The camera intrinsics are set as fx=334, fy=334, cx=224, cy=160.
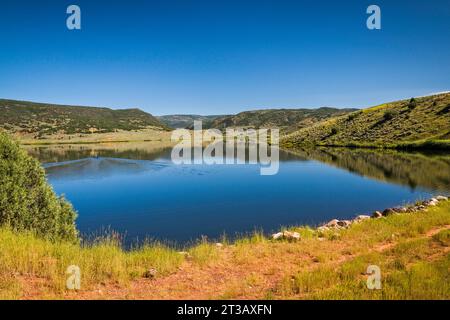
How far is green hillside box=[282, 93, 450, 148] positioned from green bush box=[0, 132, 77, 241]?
6464 centimetres

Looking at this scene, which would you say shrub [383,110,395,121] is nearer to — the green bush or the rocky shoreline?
the rocky shoreline

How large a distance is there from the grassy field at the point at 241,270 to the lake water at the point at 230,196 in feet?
19.6

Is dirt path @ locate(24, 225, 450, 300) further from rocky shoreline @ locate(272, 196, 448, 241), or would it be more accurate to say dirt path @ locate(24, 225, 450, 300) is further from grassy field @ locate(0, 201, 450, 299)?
rocky shoreline @ locate(272, 196, 448, 241)

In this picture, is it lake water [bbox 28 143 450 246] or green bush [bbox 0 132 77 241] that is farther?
lake water [bbox 28 143 450 246]

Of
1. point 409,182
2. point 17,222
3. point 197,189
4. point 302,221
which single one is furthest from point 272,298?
point 409,182

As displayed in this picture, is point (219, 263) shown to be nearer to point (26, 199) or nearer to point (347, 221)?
point (26, 199)

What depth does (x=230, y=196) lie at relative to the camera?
27938mm

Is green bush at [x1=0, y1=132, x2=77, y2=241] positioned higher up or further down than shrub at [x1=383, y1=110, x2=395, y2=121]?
further down

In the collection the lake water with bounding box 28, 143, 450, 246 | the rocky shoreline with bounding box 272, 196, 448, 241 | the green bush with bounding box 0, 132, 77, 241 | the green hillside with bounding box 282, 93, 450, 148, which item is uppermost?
the green hillside with bounding box 282, 93, 450, 148

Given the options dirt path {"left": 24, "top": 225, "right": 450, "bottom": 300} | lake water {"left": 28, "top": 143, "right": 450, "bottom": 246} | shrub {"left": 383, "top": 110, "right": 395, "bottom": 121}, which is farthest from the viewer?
shrub {"left": 383, "top": 110, "right": 395, "bottom": 121}

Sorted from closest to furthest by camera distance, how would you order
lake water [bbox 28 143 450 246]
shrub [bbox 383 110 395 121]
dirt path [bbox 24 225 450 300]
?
dirt path [bbox 24 225 450 300]
lake water [bbox 28 143 450 246]
shrub [bbox 383 110 395 121]

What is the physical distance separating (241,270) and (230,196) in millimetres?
18805

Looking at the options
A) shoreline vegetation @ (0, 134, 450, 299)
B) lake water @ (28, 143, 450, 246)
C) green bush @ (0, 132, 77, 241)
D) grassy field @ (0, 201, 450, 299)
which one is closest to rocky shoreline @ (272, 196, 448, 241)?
shoreline vegetation @ (0, 134, 450, 299)

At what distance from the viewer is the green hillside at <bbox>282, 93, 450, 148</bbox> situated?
67125 millimetres
